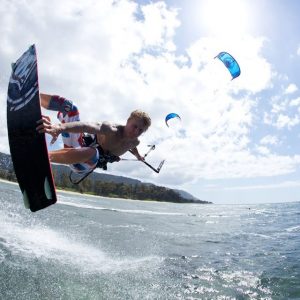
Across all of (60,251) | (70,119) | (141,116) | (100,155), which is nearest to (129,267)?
(60,251)

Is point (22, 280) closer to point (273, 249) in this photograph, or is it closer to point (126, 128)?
point (126, 128)

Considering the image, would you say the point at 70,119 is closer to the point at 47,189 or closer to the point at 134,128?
the point at 134,128

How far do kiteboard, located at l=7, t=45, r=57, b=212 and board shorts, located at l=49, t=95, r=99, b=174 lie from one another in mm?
858

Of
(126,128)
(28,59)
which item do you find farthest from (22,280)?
(28,59)

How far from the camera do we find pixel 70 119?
7.32 metres

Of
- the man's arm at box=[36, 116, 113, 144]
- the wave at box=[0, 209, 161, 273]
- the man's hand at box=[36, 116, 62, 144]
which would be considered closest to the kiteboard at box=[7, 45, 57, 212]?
the man's arm at box=[36, 116, 113, 144]

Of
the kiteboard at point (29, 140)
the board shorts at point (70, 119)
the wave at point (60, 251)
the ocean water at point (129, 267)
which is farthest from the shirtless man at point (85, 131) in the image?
the wave at point (60, 251)

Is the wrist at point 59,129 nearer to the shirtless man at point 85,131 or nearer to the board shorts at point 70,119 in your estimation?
the shirtless man at point 85,131

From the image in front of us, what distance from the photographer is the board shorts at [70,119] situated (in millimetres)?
7160

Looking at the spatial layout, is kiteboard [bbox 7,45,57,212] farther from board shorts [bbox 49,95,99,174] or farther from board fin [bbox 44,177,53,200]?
board shorts [bbox 49,95,99,174]

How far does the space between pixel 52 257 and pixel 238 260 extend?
21.4 ft

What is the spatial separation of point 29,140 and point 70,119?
4.57 ft

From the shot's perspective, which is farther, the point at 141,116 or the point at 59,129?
the point at 141,116

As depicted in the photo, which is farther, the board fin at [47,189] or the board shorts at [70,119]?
the board shorts at [70,119]
